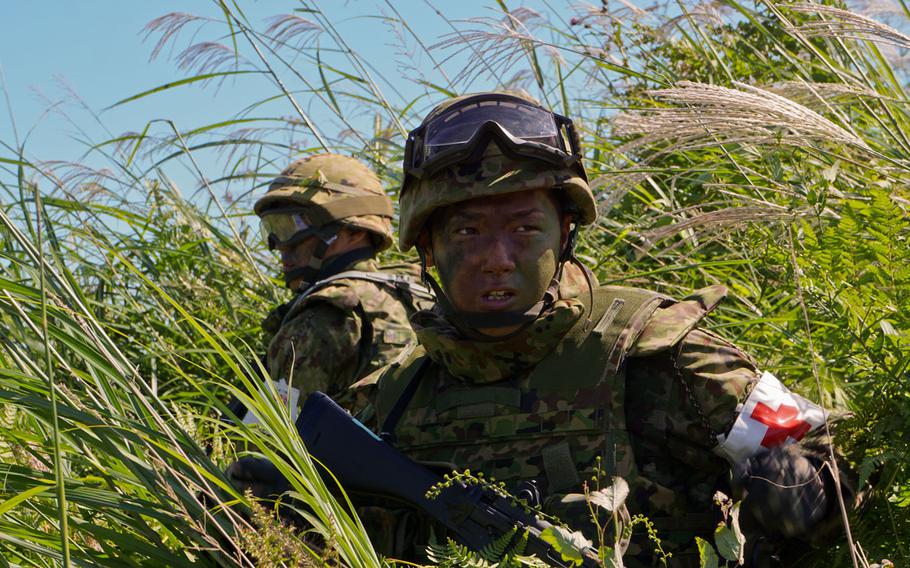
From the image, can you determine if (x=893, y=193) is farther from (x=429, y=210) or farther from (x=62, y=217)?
(x=62, y=217)

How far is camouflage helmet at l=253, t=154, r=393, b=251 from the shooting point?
4.57 metres

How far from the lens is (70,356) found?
4.16 m

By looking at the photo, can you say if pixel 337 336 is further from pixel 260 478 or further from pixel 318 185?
pixel 260 478

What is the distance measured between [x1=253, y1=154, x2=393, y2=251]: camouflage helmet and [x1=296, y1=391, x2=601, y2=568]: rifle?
7.26 feet

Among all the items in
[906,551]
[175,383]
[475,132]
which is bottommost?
[906,551]

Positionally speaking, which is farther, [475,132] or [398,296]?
[398,296]

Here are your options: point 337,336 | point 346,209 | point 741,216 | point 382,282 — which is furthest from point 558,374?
point 346,209

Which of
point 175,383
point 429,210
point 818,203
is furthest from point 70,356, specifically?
point 818,203

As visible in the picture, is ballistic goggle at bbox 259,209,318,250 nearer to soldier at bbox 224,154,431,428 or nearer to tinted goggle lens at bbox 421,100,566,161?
soldier at bbox 224,154,431,428

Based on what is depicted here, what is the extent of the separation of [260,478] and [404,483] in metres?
0.31

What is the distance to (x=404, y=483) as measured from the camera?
7.47ft

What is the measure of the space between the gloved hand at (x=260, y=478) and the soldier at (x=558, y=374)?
28 cm

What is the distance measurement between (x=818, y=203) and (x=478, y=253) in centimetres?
73

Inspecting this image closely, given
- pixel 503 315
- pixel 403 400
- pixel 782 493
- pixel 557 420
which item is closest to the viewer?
pixel 782 493
